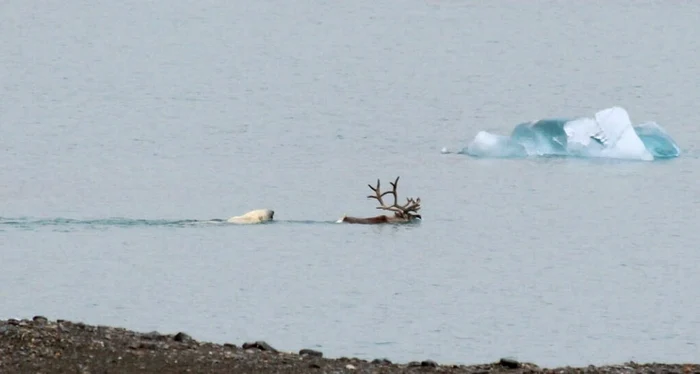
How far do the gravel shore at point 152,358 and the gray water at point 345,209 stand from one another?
3446mm

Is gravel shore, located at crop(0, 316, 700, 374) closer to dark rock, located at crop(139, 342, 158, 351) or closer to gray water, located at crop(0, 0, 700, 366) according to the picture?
dark rock, located at crop(139, 342, 158, 351)

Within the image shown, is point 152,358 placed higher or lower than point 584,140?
lower

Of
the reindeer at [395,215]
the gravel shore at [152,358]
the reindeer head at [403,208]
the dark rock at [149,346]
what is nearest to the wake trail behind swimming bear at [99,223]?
the reindeer at [395,215]

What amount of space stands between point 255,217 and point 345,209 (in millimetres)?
2602

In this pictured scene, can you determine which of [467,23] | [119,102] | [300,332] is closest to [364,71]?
[119,102]

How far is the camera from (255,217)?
24812 millimetres

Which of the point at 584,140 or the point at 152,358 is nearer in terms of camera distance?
the point at 152,358

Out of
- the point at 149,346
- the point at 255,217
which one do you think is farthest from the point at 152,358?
the point at 255,217

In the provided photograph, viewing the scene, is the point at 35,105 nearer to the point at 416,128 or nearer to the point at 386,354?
the point at 416,128

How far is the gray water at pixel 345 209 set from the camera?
18438 mm

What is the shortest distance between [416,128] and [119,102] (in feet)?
31.8

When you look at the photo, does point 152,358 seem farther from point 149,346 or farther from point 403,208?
point 403,208

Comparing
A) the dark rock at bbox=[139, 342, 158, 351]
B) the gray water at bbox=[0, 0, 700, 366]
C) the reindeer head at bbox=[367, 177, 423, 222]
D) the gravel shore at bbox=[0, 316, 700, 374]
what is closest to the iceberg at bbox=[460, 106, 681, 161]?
the gray water at bbox=[0, 0, 700, 366]

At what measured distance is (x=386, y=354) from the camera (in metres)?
16.5
